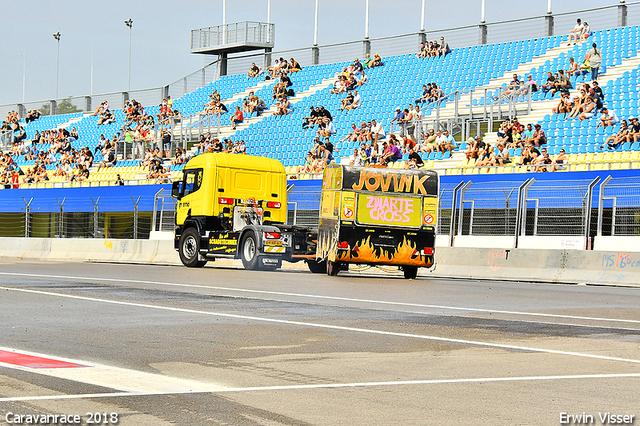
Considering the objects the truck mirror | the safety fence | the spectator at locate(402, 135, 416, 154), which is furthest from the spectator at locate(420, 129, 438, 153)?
the truck mirror

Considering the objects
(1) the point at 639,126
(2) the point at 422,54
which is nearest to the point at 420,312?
(1) the point at 639,126

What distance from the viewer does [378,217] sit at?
72.5 ft

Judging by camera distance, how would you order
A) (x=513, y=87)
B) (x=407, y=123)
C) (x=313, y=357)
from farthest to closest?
(x=407, y=123)
(x=513, y=87)
(x=313, y=357)

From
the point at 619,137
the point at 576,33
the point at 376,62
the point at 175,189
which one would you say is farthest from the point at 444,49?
the point at 175,189

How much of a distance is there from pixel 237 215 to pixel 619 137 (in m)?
12.0

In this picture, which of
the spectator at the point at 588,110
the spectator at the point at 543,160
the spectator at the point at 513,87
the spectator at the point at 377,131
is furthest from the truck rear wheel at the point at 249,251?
the spectator at the point at 513,87

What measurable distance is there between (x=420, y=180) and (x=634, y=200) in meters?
5.16

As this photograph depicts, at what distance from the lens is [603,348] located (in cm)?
905

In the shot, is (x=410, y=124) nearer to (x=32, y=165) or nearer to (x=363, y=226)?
(x=363, y=226)

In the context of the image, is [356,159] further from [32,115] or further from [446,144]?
[32,115]

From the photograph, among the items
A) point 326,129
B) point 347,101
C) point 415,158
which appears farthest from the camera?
point 347,101

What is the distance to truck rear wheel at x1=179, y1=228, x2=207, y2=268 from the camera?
86.9 ft

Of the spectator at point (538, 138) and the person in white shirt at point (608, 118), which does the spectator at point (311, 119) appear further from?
the person in white shirt at point (608, 118)

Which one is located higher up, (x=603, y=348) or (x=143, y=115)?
(x=143, y=115)
